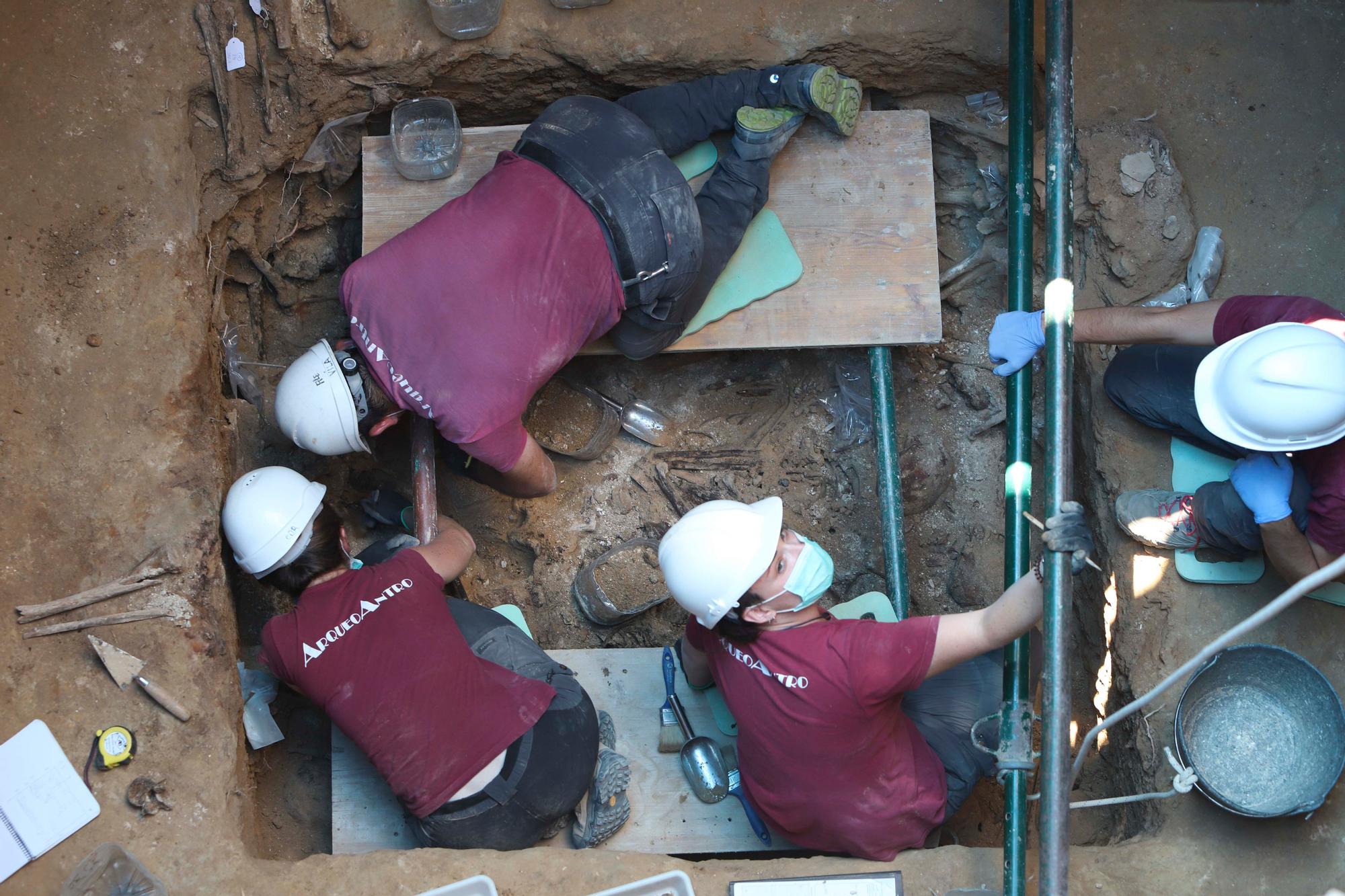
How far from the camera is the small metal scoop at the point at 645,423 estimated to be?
4898 mm

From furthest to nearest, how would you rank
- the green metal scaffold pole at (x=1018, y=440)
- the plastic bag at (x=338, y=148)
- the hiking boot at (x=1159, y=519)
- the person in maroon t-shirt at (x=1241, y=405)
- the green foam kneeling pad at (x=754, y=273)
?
1. the plastic bag at (x=338, y=148)
2. the green foam kneeling pad at (x=754, y=273)
3. the hiking boot at (x=1159, y=519)
4. the green metal scaffold pole at (x=1018, y=440)
5. the person in maroon t-shirt at (x=1241, y=405)

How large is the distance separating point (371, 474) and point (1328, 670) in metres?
3.69

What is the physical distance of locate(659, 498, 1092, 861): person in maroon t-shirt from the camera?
331cm

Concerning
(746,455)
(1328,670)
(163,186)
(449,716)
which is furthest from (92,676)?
(1328,670)

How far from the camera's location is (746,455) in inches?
191

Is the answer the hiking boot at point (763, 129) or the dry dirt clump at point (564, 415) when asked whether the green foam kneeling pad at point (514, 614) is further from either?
the hiking boot at point (763, 129)

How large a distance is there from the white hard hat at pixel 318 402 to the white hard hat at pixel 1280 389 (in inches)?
113

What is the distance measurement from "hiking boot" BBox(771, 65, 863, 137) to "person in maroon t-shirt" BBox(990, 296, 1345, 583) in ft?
3.51

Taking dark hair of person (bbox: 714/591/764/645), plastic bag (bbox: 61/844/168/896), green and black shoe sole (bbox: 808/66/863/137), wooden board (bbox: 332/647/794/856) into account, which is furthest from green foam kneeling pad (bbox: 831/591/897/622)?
plastic bag (bbox: 61/844/168/896)

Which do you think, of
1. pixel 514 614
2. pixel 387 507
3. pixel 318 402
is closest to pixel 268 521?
pixel 318 402

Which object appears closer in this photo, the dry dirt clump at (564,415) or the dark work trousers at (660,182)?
the dark work trousers at (660,182)

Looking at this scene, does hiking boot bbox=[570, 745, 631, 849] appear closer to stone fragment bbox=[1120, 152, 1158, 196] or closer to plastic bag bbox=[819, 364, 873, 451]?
plastic bag bbox=[819, 364, 873, 451]

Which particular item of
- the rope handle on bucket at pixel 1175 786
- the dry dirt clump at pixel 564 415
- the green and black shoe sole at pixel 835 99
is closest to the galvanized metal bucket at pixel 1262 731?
the rope handle on bucket at pixel 1175 786

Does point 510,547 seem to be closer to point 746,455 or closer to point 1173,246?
point 746,455
